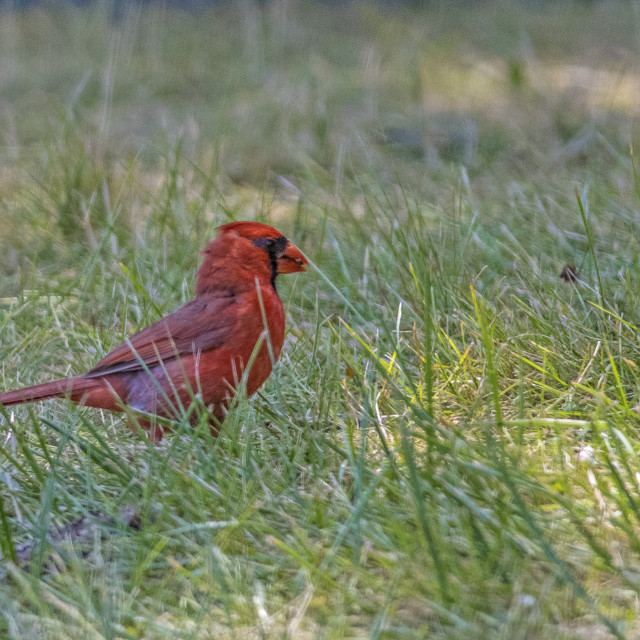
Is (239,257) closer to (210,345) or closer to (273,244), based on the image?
(273,244)

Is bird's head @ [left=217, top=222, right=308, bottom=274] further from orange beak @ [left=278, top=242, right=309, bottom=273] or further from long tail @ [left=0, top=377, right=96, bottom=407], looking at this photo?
long tail @ [left=0, top=377, right=96, bottom=407]

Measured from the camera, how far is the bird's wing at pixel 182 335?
8.25 ft

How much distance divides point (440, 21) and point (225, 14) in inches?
83.4

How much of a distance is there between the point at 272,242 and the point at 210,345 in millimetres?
394

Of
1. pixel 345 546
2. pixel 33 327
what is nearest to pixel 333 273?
pixel 33 327

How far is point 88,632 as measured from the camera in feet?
5.12

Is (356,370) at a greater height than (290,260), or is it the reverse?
(290,260)

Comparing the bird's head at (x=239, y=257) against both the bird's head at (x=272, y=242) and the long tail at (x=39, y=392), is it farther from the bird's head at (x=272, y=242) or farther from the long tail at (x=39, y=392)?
the long tail at (x=39, y=392)

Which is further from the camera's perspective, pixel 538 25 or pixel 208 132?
pixel 538 25

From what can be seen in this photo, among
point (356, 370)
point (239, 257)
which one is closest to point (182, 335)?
point (239, 257)

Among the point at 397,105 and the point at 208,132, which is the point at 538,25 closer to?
the point at 397,105

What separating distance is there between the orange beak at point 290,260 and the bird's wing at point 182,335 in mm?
223

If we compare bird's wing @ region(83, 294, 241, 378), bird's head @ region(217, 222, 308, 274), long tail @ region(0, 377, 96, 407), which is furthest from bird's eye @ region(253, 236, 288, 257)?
long tail @ region(0, 377, 96, 407)

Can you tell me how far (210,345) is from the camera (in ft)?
8.19
